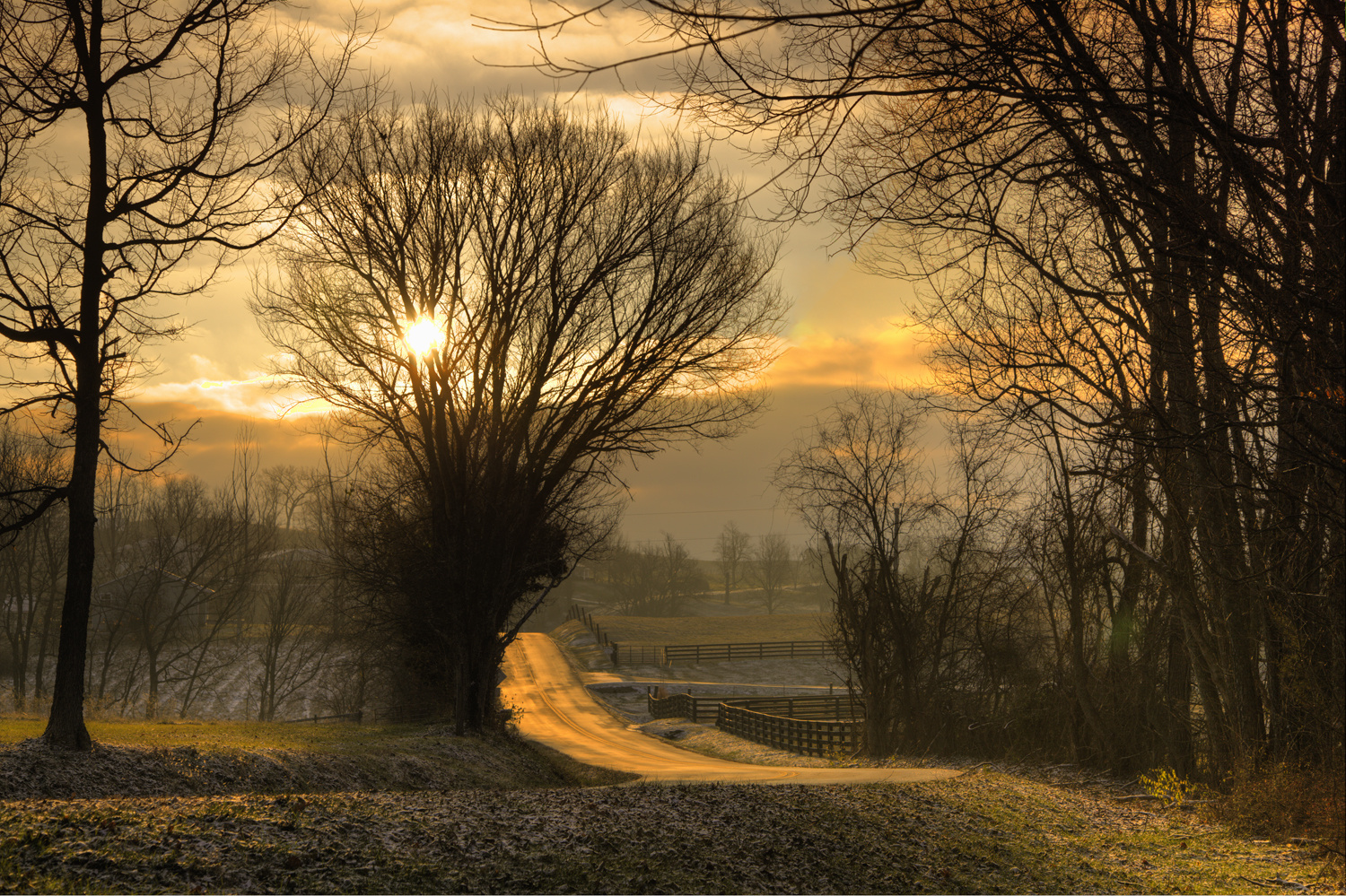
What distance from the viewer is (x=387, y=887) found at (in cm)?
537

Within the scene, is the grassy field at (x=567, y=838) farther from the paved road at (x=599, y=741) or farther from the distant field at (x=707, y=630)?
the distant field at (x=707, y=630)

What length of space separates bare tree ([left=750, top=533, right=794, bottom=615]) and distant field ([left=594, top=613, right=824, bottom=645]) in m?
23.8

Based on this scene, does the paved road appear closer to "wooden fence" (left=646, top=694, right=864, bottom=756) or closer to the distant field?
"wooden fence" (left=646, top=694, right=864, bottom=756)

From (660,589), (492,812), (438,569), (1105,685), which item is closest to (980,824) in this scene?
(492,812)

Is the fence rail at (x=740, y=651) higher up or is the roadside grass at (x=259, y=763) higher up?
the roadside grass at (x=259, y=763)

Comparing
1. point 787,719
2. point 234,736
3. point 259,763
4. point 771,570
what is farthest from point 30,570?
point 771,570

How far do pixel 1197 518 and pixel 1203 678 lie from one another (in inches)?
96.5

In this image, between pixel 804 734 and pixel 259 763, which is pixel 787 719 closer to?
pixel 804 734

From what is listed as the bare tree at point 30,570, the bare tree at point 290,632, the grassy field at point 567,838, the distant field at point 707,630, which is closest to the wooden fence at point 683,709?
the bare tree at point 290,632

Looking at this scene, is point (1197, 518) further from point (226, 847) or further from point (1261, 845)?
point (226, 847)

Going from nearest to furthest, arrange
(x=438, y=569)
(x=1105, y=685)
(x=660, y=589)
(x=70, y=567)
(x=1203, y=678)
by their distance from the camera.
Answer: (x=70, y=567), (x=1203, y=678), (x=1105, y=685), (x=438, y=569), (x=660, y=589)

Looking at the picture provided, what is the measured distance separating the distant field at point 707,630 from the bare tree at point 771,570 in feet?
78.0

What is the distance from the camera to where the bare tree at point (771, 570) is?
121 metres

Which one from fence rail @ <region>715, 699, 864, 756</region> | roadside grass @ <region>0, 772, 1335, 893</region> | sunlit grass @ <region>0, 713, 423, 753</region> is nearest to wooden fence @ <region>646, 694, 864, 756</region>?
fence rail @ <region>715, 699, 864, 756</region>
